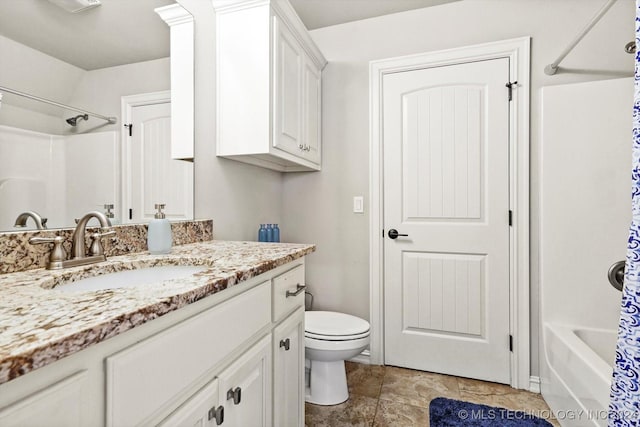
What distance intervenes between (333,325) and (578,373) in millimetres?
1182

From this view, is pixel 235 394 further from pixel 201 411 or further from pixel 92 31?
pixel 92 31

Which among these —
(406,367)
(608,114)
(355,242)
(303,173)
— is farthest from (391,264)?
(608,114)

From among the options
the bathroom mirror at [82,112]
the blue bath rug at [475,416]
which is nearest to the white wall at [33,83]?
the bathroom mirror at [82,112]

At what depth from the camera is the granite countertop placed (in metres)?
0.42

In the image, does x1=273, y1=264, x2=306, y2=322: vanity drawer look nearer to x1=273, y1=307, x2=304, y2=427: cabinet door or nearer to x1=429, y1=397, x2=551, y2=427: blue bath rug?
x1=273, y1=307, x2=304, y2=427: cabinet door

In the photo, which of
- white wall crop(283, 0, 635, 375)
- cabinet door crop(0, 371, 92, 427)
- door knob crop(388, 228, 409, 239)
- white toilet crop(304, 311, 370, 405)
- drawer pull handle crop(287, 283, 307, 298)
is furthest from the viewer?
door knob crop(388, 228, 409, 239)

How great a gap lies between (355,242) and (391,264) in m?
0.29

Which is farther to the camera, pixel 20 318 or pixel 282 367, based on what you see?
pixel 282 367

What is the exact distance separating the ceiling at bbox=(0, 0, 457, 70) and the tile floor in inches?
73.1

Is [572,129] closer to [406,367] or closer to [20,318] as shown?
[406,367]

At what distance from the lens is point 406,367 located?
2.20 m

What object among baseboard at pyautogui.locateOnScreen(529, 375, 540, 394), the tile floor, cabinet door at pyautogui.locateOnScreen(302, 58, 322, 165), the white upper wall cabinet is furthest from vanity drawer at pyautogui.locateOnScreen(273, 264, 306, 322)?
baseboard at pyautogui.locateOnScreen(529, 375, 540, 394)

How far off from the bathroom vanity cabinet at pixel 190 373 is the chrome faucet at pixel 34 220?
613 millimetres

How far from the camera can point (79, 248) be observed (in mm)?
980
